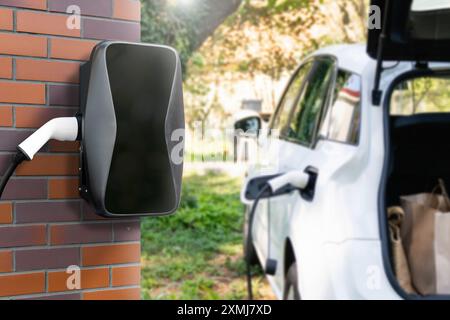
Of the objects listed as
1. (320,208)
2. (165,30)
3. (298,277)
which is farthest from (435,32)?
(165,30)

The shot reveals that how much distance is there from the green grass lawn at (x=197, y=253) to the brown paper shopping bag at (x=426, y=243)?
1.91 meters

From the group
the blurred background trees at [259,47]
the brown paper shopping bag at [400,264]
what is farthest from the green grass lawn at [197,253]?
the blurred background trees at [259,47]

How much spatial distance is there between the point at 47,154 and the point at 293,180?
53.3 inches

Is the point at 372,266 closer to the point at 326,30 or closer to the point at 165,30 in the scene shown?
the point at 165,30

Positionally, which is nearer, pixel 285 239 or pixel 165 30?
pixel 285 239

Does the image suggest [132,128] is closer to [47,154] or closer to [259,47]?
[47,154]

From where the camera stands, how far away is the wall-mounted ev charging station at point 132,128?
1.30 m

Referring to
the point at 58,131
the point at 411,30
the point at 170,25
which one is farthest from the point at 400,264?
the point at 170,25

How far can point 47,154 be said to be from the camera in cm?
163

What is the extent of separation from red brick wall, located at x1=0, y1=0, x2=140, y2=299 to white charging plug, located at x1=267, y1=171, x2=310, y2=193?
1090mm

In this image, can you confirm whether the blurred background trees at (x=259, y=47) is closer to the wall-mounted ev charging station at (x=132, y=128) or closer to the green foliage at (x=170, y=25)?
the green foliage at (x=170, y=25)

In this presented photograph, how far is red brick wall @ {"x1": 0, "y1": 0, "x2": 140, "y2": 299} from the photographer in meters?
1.58

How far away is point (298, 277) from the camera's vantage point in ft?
9.11

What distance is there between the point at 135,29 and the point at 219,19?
6.06m
